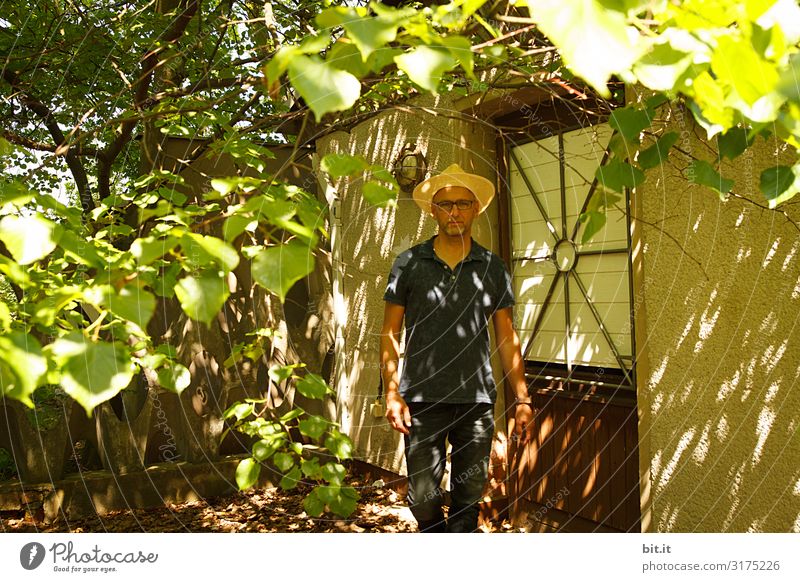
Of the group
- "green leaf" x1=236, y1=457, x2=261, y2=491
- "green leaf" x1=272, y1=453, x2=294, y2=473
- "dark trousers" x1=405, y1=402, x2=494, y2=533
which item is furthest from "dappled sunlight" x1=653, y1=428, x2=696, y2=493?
"green leaf" x1=236, y1=457, x2=261, y2=491

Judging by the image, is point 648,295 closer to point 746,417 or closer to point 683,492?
point 746,417

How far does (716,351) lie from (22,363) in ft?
7.28

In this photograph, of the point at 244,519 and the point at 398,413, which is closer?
the point at 398,413

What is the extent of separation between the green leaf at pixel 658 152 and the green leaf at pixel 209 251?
94 cm

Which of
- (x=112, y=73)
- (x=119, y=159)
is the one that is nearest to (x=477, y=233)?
(x=112, y=73)

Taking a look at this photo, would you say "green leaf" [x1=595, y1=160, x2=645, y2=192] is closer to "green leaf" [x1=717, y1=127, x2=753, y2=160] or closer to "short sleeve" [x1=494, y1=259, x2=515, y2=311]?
"green leaf" [x1=717, y1=127, x2=753, y2=160]

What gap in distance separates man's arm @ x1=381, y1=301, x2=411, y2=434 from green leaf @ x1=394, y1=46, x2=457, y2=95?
4.79 feet

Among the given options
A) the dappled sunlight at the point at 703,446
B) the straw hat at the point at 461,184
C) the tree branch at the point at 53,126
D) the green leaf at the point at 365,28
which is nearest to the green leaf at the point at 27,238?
the green leaf at the point at 365,28

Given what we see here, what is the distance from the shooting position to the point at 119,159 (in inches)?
262

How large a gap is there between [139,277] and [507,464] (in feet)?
9.13

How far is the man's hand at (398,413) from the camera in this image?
7.88 feet

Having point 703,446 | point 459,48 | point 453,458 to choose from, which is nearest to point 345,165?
point 459,48

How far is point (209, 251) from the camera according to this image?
111 centimetres

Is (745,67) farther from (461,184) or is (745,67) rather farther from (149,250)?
(461,184)
